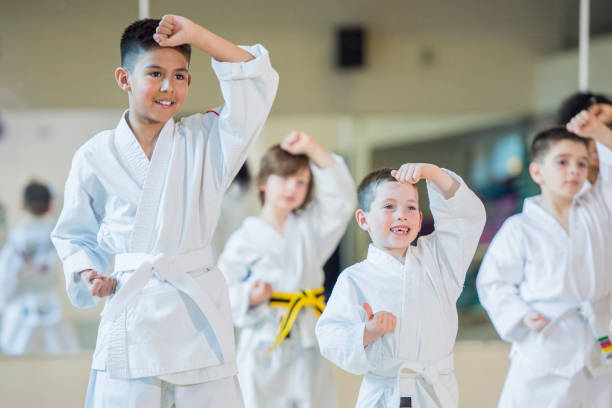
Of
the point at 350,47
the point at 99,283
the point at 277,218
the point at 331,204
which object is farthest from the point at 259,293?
the point at 350,47

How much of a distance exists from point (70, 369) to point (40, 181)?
41.7 inches

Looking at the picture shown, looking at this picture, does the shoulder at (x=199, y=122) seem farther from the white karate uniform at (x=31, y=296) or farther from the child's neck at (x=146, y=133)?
the white karate uniform at (x=31, y=296)

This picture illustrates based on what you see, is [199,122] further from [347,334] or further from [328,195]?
[328,195]

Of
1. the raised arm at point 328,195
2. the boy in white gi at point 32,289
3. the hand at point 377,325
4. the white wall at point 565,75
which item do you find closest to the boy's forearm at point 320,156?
the raised arm at point 328,195

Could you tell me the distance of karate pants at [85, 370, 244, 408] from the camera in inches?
69.4

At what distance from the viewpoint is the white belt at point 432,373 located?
1815 millimetres

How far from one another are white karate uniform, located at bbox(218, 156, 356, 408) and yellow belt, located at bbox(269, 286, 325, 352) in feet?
0.07

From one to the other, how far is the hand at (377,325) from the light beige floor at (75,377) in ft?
3.88

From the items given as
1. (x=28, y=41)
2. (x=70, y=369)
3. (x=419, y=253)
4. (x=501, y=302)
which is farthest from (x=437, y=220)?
(x=28, y=41)

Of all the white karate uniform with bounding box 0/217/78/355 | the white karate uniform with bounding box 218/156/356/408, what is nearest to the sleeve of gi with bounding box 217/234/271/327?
the white karate uniform with bounding box 218/156/356/408

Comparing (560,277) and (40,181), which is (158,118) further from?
(40,181)

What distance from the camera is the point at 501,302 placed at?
97.0 inches

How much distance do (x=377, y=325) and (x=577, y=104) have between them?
151cm

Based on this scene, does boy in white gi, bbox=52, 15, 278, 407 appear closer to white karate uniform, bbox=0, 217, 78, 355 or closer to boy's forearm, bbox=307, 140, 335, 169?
boy's forearm, bbox=307, 140, 335, 169
